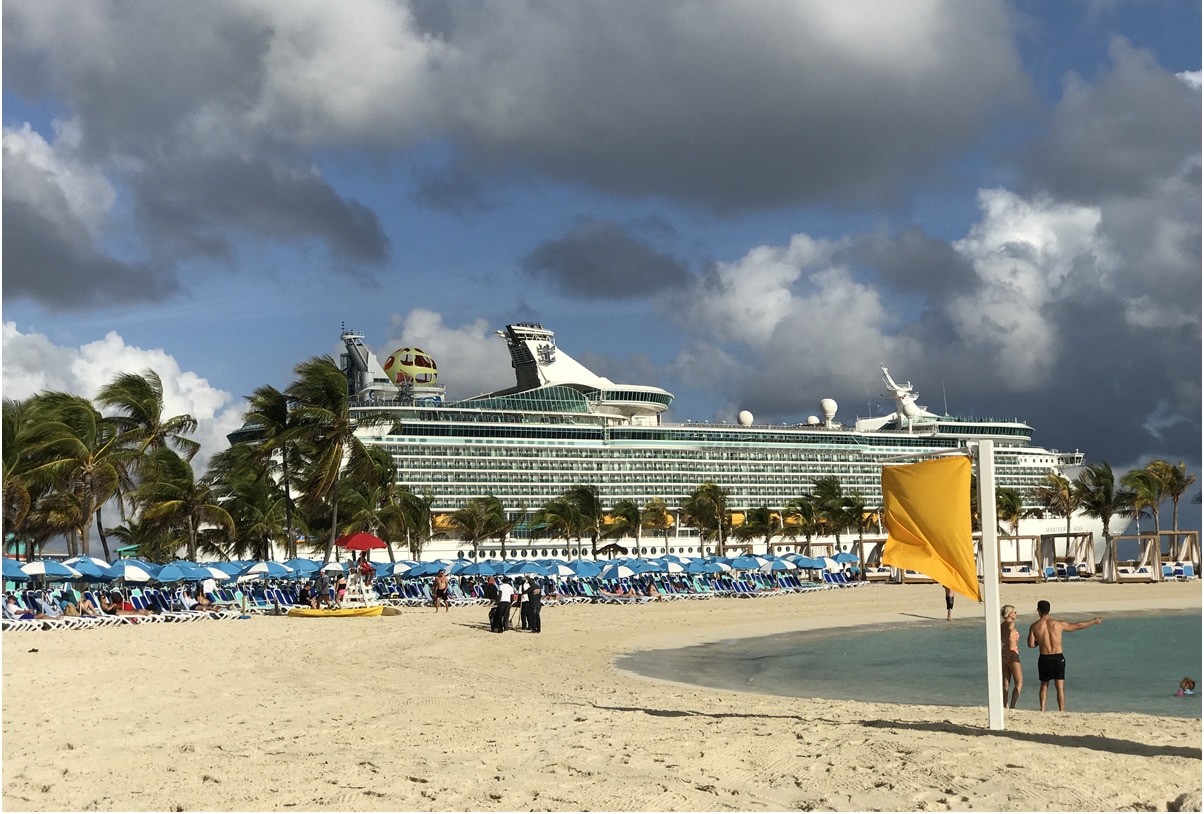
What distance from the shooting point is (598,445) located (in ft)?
295

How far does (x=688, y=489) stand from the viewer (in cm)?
9081

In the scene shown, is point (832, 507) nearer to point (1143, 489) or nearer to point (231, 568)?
point (1143, 489)

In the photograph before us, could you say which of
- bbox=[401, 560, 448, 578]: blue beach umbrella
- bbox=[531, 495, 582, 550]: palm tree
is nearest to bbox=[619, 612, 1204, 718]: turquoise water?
bbox=[401, 560, 448, 578]: blue beach umbrella

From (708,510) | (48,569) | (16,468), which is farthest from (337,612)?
(708,510)

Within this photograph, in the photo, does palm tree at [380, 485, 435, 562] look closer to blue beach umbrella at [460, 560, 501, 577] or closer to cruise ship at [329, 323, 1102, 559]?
cruise ship at [329, 323, 1102, 559]

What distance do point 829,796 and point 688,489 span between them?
84.3 m

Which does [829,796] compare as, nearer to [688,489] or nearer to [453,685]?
[453,685]

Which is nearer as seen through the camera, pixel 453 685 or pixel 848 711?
pixel 848 711

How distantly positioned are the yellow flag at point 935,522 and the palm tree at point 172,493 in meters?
31.2

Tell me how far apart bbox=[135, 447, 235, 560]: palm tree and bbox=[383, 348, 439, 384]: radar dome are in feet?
179

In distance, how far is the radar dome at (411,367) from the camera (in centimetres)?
9412

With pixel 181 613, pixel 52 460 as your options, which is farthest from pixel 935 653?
pixel 52 460

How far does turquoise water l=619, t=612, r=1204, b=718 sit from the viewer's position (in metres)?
14.8

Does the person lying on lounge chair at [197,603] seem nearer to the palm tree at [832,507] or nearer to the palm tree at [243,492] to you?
the palm tree at [243,492]
